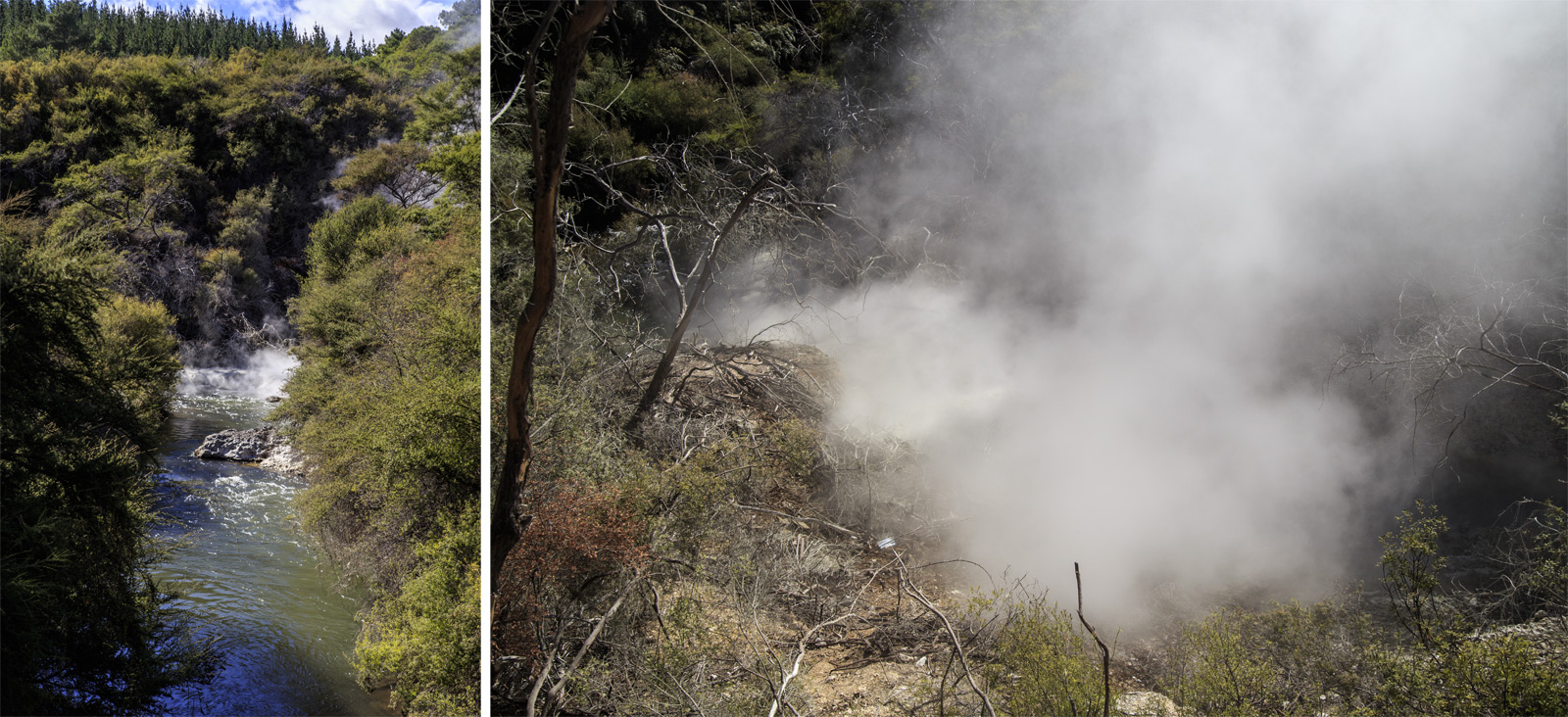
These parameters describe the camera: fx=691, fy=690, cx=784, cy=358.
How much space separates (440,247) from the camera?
244 cm

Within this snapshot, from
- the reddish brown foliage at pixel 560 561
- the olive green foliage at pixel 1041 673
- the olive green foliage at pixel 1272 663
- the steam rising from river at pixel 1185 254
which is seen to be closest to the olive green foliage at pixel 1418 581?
the olive green foliage at pixel 1272 663

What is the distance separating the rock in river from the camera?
187 cm

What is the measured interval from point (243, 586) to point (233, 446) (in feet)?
1.27

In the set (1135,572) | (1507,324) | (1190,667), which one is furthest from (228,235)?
(1507,324)

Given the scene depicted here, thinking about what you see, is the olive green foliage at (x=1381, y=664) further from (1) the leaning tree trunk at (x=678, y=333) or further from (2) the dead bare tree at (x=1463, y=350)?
Result: (1) the leaning tree trunk at (x=678, y=333)

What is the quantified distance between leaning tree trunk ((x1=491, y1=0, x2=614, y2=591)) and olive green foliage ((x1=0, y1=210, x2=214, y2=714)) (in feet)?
2.55

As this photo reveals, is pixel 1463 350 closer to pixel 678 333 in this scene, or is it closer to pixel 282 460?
pixel 678 333

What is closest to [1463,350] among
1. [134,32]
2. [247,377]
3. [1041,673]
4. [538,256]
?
[1041,673]

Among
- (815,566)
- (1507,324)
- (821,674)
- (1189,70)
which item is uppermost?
(1189,70)

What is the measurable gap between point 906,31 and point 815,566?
4161 mm

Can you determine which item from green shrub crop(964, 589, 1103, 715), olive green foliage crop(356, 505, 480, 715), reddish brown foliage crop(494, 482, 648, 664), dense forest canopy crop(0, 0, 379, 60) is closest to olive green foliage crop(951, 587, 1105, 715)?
green shrub crop(964, 589, 1103, 715)

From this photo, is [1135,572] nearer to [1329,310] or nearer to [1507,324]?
[1329,310]

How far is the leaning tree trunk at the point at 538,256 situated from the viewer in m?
1.56

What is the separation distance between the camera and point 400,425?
3.13 m
